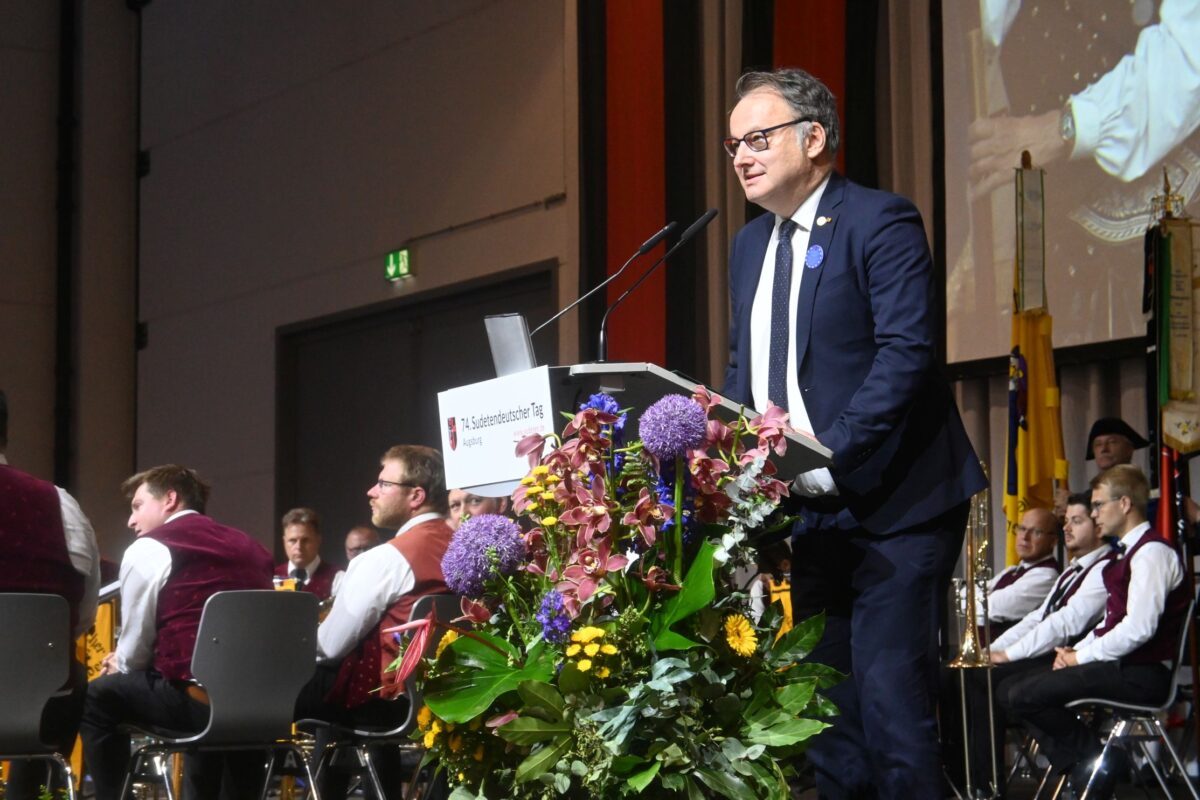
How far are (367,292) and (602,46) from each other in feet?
9.23

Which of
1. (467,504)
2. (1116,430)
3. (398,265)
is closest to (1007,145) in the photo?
Result: (1116,430)

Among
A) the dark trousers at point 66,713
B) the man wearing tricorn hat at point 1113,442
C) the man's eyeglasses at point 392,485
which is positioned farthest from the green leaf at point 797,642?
the man wearing tricorn hat at point 1113,442

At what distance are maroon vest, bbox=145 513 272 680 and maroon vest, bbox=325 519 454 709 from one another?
0.34 metres

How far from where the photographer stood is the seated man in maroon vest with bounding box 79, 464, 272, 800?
159 inches

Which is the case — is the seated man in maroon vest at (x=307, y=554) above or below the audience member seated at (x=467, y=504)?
below

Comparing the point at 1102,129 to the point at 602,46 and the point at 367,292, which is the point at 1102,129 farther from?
the point at 367,292

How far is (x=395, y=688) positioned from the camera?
215 cm

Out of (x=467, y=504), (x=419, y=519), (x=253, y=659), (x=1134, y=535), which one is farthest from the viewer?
(x=467, y=504)

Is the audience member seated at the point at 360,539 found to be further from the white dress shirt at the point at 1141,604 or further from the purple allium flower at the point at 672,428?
the purple allium flower at the point at 672,428

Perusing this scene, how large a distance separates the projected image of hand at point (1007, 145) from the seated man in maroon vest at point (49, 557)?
441 centimetres

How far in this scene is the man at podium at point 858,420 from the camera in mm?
2195

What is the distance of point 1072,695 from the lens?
469cm

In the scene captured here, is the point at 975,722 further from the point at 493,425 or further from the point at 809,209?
the point at 809,209

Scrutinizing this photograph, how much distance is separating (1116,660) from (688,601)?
3.13 metres
